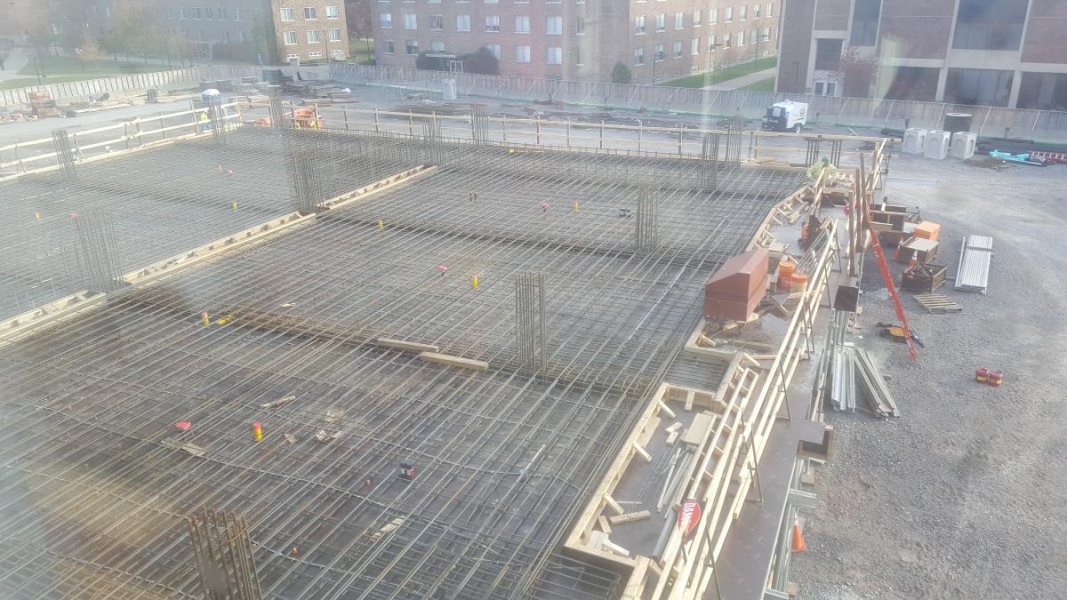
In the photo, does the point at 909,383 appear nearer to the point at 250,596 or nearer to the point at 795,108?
the point at 250,596

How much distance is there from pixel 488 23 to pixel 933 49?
23.4m

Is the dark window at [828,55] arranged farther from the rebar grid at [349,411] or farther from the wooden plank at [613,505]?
the wooden plank at [613,505]

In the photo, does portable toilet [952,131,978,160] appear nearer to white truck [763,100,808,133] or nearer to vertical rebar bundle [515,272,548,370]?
white truck [763,100,808,133]

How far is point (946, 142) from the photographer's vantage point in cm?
3088

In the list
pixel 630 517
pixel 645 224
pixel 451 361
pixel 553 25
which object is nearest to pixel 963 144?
pixel 553 25

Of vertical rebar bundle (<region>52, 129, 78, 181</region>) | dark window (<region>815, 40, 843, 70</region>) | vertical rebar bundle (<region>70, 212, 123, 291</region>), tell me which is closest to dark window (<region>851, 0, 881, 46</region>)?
dark window (<region>815, 40, 843, 70</region>)

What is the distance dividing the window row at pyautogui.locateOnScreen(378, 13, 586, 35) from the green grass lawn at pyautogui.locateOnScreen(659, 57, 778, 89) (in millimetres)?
6457

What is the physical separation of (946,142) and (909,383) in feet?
66.7

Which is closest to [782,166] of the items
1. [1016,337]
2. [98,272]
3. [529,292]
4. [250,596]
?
[1016,337]

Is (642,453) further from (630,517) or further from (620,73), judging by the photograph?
(620,73)

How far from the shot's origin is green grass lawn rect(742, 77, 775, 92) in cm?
4275

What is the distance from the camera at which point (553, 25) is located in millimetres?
41094

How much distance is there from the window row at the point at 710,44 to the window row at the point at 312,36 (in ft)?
97.8

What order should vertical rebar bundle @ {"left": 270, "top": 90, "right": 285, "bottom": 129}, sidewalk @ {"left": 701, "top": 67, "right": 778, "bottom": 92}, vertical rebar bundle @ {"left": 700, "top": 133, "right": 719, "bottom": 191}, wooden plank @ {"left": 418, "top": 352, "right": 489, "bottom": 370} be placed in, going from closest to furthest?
wooden plank @ {"left": 418, "top": 352, "right": 489, "bottom": 370}, vertical rebar bundle @ {"left": 700, "top": 133, "right": 719, "bottom": 191}, vertical rebar bundle @ {"left": 270, "top": 90, "right": 285, "bottom": 129}, sidewalk @ {"left": 701, "top": 67, "right": 778, "bottom": 92}
